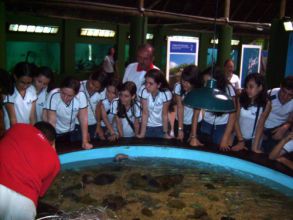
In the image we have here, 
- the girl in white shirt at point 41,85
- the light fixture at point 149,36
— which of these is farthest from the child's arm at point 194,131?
the light fixture at point 149,36

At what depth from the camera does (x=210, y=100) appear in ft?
10.1

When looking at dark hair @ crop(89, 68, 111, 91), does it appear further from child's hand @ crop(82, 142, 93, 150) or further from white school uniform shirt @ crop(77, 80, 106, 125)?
child's hand @ crop(82, 142, 93, 150)

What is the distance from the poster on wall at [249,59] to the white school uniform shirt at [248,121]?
26.7 feet

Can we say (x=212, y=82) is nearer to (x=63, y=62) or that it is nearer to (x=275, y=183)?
(x=275, y=183)

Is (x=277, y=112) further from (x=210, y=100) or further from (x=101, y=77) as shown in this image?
(x=101, y=77)

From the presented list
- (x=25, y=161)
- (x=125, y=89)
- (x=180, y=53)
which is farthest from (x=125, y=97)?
(x=180, y=53)

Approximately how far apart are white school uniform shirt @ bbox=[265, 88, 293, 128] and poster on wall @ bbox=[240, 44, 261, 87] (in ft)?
25.8

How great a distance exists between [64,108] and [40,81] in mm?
608

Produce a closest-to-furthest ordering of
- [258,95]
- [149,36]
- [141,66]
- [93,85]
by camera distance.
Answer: [258,95] → [93,85] → [141,66] → [149,36]

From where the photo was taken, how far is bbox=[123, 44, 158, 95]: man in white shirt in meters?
5.89

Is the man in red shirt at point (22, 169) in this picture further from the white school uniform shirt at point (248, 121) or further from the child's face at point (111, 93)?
the white school uniform shirt at point (248, 121)

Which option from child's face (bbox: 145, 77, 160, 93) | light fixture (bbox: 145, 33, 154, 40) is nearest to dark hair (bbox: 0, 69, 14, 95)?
child's face (bbox: 145, 77, 160, 93)

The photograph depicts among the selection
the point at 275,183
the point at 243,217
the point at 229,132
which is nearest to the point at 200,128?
the point at 229,132

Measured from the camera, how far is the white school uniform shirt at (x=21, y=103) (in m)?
4.46
